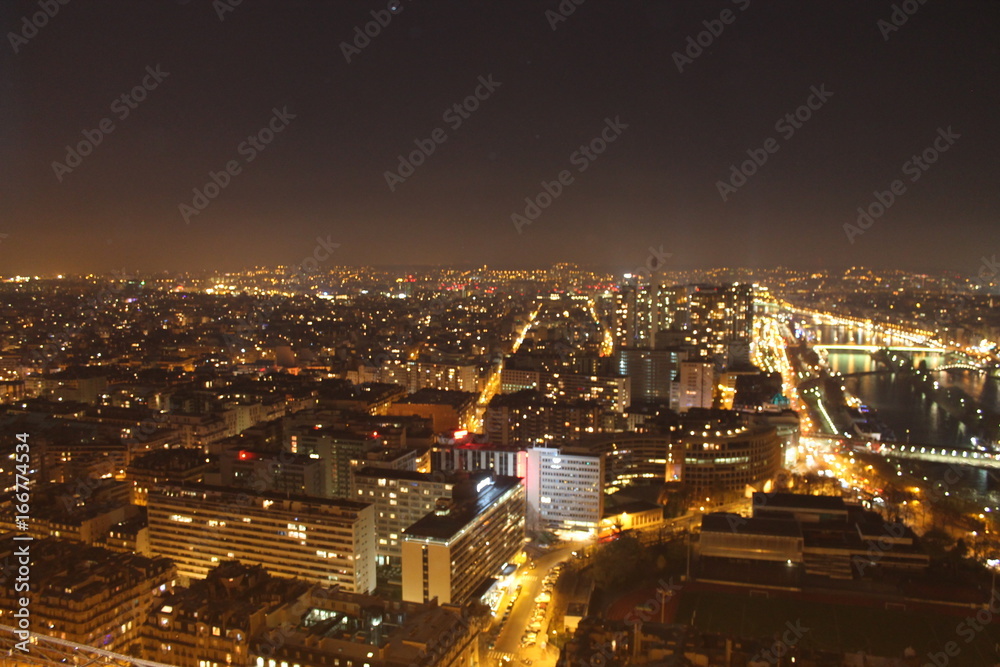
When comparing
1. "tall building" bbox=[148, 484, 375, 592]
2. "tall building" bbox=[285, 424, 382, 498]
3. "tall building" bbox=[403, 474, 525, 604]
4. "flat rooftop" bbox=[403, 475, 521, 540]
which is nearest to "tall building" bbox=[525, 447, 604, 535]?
"tall building" bbox=[403, 474, 525, 604]

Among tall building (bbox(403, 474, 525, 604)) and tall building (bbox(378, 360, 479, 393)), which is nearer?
tall building (bbox(403, 474, 525, 604))

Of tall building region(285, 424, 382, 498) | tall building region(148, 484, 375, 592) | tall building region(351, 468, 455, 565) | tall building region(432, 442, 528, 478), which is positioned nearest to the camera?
tall building region(148, 484, 375, 592)

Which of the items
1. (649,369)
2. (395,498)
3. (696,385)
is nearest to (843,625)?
(395,498)

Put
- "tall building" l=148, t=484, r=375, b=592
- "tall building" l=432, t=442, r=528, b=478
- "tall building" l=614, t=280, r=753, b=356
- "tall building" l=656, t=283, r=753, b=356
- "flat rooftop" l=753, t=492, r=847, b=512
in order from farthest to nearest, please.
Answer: "tall building" l=614, t=280, r=753, b=356 < "tall building" l=656, t=283, r=753, b=356 < "tall building" l=432, t=442, r=528, b=478 < "flat rooftop" l=753, t=492, r=847, b=512 < "tall building" l=148, t=484, r=375, b=592

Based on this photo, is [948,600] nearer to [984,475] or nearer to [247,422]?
[984,475]

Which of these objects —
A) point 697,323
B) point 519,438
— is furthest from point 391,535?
point 697,323

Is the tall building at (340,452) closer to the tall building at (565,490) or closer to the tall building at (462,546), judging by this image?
the tall building at (565,490)

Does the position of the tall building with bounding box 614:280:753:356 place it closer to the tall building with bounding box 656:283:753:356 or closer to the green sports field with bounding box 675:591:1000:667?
the tall building with bounding box 656:283:753:356
